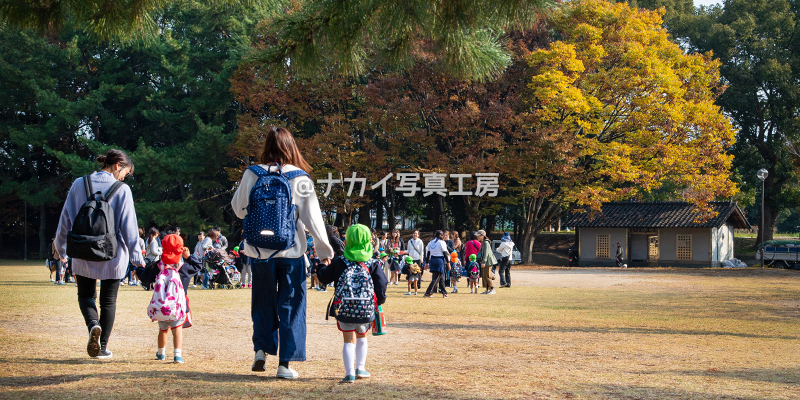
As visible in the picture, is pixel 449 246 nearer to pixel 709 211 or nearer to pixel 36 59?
pixel 709 211

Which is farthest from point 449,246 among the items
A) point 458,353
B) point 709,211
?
point 709,211

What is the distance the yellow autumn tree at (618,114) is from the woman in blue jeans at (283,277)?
25.5 meters

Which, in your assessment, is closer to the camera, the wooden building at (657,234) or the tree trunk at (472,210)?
the tree trunk at (472,210)

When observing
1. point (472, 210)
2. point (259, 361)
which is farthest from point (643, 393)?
point (472, 210)

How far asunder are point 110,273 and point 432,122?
91.6ft

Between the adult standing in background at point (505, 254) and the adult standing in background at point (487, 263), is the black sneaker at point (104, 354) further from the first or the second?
the adult standing in background at point (505, 254)

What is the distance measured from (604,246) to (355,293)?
34317mm

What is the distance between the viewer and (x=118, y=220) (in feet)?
18.7

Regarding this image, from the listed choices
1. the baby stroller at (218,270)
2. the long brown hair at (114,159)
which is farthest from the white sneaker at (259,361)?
the baby stroller at (218,270)

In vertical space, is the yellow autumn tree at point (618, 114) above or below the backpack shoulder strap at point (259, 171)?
above

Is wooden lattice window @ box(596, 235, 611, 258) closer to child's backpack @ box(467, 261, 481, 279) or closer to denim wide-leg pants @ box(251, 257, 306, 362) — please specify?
child's backpack @ box(467, 261, 481, 279)

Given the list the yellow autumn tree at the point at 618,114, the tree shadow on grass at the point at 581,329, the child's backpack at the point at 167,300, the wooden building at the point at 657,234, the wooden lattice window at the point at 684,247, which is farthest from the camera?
the wooden lattice window at the point at 684,247

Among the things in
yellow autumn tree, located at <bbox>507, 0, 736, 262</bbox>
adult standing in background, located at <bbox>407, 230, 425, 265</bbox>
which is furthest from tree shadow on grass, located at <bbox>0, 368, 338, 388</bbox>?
yellow autumn tree, located at <bbox>507, 0, 736, 262</bbox>

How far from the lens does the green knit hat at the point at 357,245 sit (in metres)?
5.34
